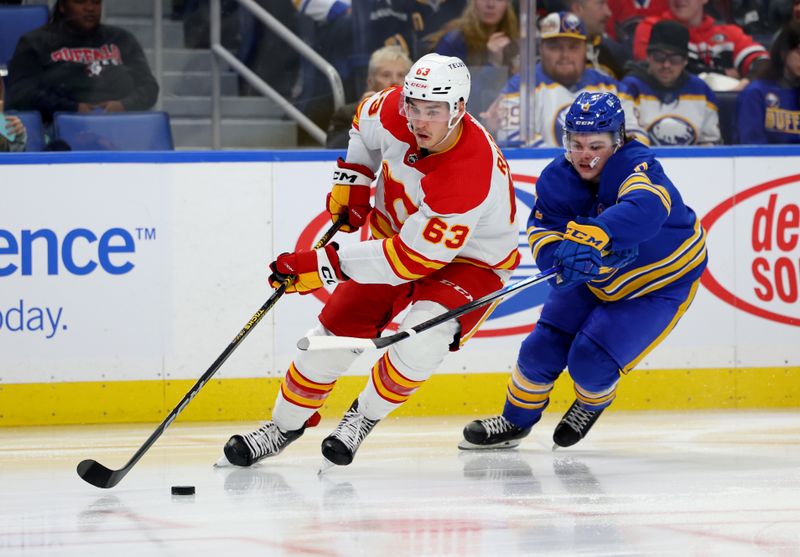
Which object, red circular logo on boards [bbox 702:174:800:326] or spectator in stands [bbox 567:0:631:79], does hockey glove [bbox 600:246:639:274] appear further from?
spectator in stands [bbox 567:0:631:79]

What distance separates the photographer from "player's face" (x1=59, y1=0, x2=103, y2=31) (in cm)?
543

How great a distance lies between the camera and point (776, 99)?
19.0ft

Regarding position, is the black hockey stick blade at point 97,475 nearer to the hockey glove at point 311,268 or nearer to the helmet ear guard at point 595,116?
the hockey glove at point 311,268

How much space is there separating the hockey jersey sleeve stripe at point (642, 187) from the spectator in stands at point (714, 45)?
2.04 meters

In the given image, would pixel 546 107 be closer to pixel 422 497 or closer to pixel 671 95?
pixel 671 95

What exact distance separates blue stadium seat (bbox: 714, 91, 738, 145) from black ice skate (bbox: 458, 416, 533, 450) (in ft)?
6.37

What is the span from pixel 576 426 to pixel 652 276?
57 centimetres

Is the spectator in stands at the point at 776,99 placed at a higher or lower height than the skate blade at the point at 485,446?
higher

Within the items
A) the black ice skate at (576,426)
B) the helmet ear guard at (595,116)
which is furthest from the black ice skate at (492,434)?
the helmet ear guard at (595,116)

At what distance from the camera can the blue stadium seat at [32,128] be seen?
17.1ft

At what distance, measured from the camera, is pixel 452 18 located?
5.49 m

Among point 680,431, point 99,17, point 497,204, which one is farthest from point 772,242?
point 99,17

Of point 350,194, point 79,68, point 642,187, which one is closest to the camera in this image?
point 642,187

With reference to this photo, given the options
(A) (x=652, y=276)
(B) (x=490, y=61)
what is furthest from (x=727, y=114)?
(A) (x=652, y=276)
